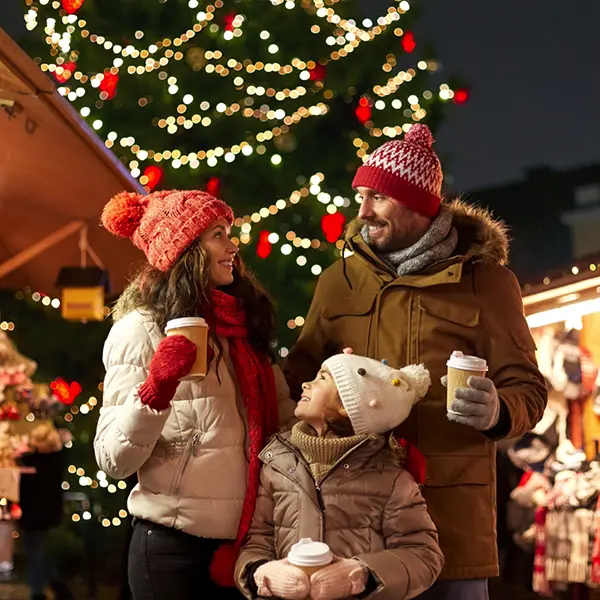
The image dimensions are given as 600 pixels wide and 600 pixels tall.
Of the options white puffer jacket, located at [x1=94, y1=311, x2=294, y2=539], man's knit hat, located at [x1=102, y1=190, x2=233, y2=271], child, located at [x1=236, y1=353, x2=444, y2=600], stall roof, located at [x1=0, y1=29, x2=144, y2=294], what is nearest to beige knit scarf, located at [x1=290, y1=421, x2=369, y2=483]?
child, located at [x1=236, y1=353, x2=444, y2=600]

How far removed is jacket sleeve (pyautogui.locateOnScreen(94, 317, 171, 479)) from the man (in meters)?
0.79

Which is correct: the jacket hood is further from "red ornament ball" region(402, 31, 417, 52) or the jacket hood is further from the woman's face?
"red ornament ball" region(402, 31, 417, 52)

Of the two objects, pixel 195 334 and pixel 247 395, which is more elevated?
pixel 195 334

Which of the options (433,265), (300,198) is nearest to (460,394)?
(433,265)

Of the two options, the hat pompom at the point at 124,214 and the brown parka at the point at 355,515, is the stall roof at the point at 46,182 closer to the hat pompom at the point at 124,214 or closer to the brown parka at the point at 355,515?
the hat pompom at the point at 124,214

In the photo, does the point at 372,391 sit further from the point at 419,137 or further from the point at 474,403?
the point at 419,137

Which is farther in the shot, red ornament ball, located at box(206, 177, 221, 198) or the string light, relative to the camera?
the string light

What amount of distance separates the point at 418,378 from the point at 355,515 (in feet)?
1.75

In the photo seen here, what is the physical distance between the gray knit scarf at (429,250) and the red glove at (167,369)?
3.28ft

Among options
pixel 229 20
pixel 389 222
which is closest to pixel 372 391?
pixel 389 222

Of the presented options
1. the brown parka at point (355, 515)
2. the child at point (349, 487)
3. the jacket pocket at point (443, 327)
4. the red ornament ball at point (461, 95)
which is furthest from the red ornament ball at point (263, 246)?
the brown parka at point (355, 515)

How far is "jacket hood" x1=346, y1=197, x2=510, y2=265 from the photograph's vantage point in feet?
13.6

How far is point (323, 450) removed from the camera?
145 inches

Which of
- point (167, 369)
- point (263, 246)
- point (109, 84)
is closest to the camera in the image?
point (167, 369)
